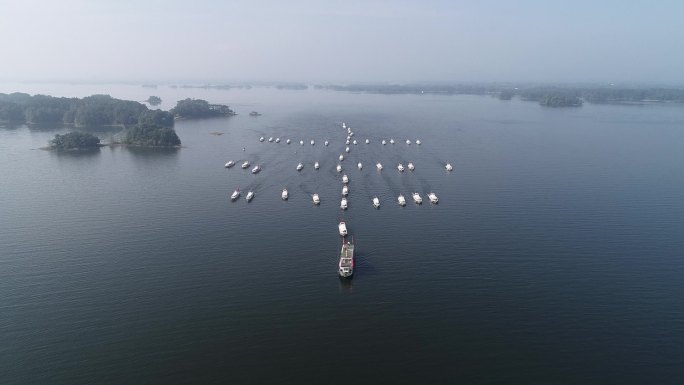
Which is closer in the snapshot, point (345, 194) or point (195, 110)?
point (345, 194)

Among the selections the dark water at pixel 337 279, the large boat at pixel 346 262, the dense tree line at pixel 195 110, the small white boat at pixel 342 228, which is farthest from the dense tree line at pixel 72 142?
the large boat at pixel 346 262

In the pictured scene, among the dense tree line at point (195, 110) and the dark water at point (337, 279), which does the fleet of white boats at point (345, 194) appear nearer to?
the dark water at point (337, 279)

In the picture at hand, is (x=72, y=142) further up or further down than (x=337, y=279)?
further up

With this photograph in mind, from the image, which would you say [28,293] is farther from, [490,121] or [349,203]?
[490,121]

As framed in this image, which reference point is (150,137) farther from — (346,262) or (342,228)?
(346,262)

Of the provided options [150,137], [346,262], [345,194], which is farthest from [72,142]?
[346,262]

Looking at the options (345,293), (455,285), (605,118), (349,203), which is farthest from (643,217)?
(605,118)

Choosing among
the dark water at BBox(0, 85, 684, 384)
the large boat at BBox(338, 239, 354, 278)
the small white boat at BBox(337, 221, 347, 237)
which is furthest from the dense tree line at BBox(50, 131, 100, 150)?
the large boat at BBox(338, 239, 354, 278)
